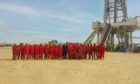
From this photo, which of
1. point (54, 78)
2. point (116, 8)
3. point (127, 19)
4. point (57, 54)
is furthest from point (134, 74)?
point (116, 8)

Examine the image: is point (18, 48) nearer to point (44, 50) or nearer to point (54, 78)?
point (44, 50)

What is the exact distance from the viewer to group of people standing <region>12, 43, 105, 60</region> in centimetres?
2080

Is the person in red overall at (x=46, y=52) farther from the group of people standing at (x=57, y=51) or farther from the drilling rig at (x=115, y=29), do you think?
the drilling rig at (x=115, y=29)

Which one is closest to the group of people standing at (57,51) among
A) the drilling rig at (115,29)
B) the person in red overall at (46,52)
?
the person in red overall at (46,52)

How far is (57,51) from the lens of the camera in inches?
861

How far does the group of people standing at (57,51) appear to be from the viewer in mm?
20797

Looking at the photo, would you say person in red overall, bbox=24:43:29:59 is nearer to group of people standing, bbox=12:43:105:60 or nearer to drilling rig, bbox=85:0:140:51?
group of people standing, bbox=12:43:105:60

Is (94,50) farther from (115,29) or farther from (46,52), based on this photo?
(115,29)

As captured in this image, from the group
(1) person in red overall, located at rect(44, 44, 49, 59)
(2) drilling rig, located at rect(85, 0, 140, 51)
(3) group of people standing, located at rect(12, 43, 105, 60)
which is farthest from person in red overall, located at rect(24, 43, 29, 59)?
(2) drilling rig, located at rect(85, 0, 140, 51)

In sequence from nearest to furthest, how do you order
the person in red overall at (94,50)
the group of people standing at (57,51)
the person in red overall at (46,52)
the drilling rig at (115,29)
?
the group of people standing at (57,51), the person in red overall at (46,52), the person in red overall at (94,50), the drilling rig at (115,29)

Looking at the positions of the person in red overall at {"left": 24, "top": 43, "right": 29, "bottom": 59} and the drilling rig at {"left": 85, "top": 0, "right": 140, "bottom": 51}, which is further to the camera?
the drilling rig at {"left": 85, "top": 0, "right": 140, "bottom": 51}

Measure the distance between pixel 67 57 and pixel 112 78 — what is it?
964cm

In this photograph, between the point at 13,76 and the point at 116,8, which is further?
the point at 116,8

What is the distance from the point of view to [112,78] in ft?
42.1
